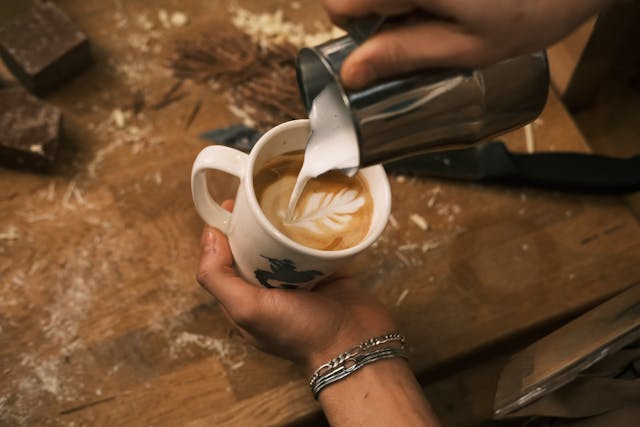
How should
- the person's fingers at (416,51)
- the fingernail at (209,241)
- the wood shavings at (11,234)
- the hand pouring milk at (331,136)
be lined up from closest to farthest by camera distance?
the person's fingers at (416,51) → the hand pouring milk at (331,136) → the fingernail at (209,241) → the wood shavings at (11,234)

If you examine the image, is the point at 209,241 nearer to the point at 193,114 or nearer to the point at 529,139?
the point at 193,114

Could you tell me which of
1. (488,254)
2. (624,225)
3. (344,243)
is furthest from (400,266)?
(624,225)

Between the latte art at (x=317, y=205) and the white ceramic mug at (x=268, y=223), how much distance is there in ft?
0.05

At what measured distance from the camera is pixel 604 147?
121cm

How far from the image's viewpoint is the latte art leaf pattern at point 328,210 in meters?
0.74

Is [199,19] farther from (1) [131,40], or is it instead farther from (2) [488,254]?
(2) [488,254]

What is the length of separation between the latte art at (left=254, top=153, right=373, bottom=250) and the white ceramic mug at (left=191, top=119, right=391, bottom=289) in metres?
0.01

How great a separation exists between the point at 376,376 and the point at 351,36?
0.42 m

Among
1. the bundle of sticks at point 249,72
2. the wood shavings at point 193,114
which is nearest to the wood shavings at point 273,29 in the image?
the bundle of sticks at point 249,72

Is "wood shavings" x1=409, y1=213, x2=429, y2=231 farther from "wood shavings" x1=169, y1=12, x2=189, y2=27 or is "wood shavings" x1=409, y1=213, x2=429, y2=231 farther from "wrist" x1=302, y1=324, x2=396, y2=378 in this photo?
"wood shavings" x1=169, y1=12, x2=189, y2=27

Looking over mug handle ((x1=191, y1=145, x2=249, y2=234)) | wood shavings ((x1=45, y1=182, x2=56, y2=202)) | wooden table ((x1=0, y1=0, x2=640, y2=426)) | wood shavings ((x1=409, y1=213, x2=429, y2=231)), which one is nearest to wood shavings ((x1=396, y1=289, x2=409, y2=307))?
wooden table ((x1=0, y1=0, x2=640, y2=426))

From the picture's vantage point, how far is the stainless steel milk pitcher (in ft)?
1.74

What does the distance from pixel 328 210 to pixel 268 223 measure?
11 cm

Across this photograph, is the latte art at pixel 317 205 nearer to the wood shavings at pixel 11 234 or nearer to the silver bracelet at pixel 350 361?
the silver bracelet at pixel 350 361
